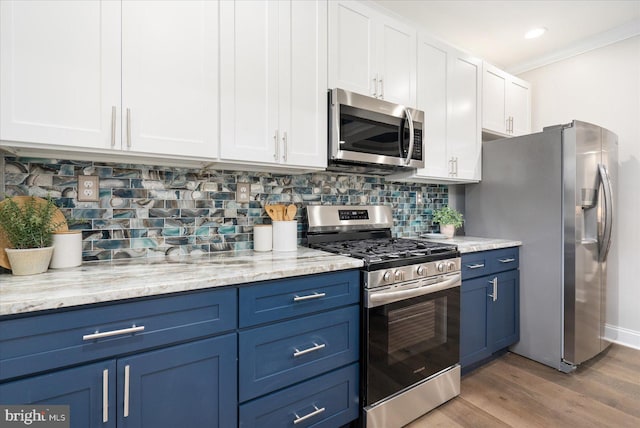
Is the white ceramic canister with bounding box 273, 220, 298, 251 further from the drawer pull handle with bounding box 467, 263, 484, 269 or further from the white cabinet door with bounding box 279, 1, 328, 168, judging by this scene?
the drawer pull handle with bounding box 467, 263, 484, 269

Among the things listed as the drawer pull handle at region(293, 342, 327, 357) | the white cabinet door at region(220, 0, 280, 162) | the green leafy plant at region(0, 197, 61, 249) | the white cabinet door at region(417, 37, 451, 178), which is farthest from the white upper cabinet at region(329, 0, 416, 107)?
the green leafy plant at region(0, 197, 61, 249)

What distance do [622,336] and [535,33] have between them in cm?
279

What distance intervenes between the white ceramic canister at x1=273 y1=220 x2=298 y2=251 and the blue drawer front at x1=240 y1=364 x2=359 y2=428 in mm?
725

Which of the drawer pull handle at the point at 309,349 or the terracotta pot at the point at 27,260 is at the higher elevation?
the terracotta pot at the point at 27,260

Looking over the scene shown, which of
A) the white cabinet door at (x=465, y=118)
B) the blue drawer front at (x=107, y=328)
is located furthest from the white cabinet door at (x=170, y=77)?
the white cabinet door at (x=465, y=118)

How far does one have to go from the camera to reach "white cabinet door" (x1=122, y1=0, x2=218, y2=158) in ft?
4.34

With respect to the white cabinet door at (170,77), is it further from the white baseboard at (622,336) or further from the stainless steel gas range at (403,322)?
the white baseboard at (622,336)

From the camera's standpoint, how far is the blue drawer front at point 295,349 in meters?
1.29

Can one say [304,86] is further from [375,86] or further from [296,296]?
[296,296]

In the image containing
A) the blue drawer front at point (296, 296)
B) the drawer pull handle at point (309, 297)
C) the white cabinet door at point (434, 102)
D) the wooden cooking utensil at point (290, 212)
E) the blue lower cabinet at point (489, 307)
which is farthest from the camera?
the white cabinet door at point (434, 102)

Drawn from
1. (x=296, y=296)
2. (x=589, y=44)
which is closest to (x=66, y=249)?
(x=296, y=296)

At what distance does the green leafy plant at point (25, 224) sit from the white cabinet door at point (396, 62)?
1.91 meters

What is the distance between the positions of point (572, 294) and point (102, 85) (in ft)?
10.1

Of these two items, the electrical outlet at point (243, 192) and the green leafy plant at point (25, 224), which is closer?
the green leafy plant at point (25, 224)
